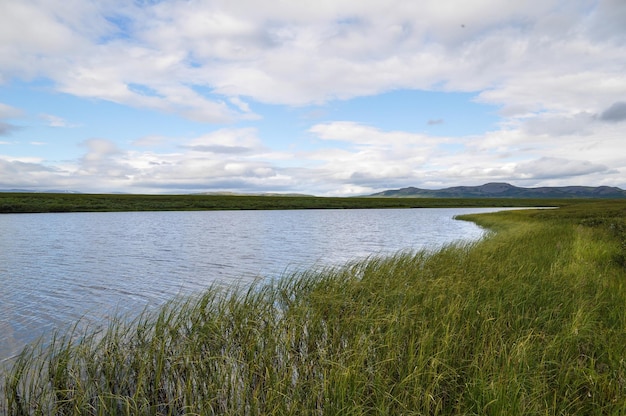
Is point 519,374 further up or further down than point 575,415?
further up

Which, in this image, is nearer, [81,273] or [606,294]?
[606,294]

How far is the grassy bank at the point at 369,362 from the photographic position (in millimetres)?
5086

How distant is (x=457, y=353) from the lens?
6262 mm

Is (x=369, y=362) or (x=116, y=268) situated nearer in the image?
(x=369, y=362)

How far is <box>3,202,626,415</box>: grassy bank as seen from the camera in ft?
16.7

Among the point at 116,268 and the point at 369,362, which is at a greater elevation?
the point at 369,362

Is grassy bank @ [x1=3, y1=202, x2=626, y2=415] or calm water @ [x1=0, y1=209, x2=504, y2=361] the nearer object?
grassy bank @ [x1=3, y1=202, x2=626, y2=415]

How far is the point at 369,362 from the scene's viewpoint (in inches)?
237

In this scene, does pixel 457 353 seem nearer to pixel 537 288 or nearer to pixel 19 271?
A: pixel 537 288

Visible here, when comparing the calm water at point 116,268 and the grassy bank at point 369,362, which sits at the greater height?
the grassy bank at point 369,362

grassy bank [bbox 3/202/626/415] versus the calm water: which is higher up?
grassy bank [bbox 3/202/626/415]

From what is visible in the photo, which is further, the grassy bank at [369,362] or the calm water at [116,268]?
the calm water at [116,268]

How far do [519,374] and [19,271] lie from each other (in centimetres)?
2146

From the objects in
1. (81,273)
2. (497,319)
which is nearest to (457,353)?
(497,319)
